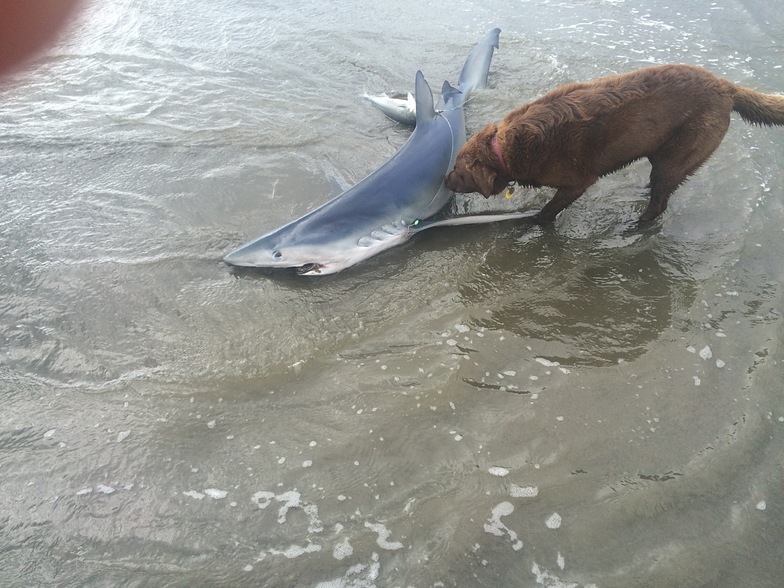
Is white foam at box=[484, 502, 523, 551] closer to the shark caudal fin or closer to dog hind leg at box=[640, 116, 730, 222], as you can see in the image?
dog hind leg at box=[640, 116, 730, 222]

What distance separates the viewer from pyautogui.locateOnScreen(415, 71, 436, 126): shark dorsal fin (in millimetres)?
4547

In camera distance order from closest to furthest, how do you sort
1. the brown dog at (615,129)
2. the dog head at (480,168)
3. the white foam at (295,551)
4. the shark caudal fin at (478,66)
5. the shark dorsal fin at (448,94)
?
the white foam at (295,551) → the brown dog at (615,129) → the dog head at (480,168) → the shark dorsal fin at (448,94) → the shark caudal fin at (478,66)

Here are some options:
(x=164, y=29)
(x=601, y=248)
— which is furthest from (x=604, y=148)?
(x=164, y=29)

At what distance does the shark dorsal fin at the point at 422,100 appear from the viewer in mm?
4547

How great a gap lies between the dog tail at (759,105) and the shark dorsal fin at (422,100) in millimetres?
2505

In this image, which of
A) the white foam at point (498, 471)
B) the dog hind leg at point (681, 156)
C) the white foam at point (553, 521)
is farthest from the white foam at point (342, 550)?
the dog hind leg at point (681, 156)

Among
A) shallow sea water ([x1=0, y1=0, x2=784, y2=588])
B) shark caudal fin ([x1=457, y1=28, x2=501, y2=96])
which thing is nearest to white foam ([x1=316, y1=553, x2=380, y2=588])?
shallow sea water ([x1=0, y1=0, x2=784, y2=588])

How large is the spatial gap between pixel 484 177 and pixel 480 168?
0.28 ft

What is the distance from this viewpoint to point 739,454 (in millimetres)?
2859

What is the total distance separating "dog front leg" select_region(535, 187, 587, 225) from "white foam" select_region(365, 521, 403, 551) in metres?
2.98

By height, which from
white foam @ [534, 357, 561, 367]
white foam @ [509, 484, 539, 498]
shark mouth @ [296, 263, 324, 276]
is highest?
shark mouth @ [296, 263, 324, 276]

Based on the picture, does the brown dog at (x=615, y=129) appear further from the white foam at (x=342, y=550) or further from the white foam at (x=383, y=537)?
the white foam at (x=342, y=550)

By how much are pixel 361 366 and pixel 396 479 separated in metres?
0.86

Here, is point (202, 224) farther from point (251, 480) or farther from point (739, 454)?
point (739, 454)
